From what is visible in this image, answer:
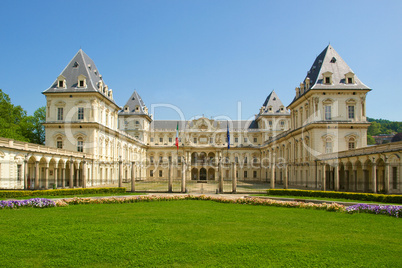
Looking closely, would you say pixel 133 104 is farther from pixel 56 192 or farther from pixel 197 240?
pixel 197 240

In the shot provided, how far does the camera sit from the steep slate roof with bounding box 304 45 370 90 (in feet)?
146

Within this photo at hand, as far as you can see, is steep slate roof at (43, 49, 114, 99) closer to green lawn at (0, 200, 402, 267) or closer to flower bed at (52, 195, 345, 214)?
flower bed at (52, 195, 345, 214)

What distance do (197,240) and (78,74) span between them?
42.6 metres

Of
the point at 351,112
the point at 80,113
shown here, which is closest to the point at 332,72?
the point at 351,112

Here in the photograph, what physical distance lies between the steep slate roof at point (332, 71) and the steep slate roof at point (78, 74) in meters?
30.5

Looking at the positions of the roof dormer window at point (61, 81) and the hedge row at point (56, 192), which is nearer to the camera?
the hedge row at point (56, 192)

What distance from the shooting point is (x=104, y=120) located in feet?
171

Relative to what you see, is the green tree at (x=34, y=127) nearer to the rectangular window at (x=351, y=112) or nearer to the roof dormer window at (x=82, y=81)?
the roof dormer window at (x=82, y=81)

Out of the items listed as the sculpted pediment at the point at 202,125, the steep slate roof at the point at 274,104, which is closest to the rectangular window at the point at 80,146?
the sculpted pediment at the point at 202,125

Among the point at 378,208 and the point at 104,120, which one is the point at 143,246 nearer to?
the point at 378,208

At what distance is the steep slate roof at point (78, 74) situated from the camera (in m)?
47.3

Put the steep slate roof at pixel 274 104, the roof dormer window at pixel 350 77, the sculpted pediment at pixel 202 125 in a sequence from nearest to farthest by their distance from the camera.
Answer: the roof dormer window at pixel 350 77 < the steep slate roof at pixel 274 104 < the sculpted pediment at pixel 202 125

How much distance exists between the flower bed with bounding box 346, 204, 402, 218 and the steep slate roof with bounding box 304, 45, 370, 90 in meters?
27.4

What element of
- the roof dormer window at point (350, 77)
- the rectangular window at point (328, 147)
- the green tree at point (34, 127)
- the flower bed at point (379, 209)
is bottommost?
the flower bed at point (379, 209)
